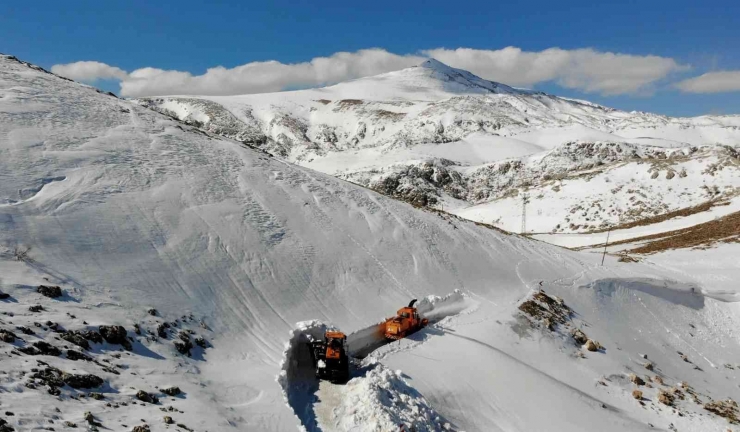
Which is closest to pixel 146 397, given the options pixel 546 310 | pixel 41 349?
pixel 41 349

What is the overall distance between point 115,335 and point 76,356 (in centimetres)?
188

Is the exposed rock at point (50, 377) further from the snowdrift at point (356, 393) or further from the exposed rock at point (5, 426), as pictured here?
the snowdrift at point (356, 393)

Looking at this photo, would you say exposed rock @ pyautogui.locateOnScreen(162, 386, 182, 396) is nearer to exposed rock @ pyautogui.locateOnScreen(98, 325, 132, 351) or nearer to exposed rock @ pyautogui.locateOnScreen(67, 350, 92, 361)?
exposed rock @ pyautogui.locateOnScreen(67, 350, 92, 361)

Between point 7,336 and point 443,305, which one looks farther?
point 443,305

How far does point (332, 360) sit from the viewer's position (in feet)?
53.5

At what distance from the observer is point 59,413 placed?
32.4 feet

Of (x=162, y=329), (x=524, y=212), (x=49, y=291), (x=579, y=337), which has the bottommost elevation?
(x=579, y=337)

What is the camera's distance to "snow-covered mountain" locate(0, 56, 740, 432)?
44.3ft

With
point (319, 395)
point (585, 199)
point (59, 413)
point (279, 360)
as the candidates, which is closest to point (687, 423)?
point (319, 395)

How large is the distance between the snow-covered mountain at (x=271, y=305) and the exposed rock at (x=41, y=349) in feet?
0.15

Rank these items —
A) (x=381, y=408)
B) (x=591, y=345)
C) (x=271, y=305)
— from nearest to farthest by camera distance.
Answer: (x=381, y=408)
(x=271, y=305)
(x=591, y=345)

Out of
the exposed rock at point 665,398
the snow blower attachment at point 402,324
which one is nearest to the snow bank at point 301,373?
the snow blower attachment at point 402,324

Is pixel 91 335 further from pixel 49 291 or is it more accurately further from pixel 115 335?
pixel 49 291

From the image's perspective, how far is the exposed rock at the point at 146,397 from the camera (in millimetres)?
11906
